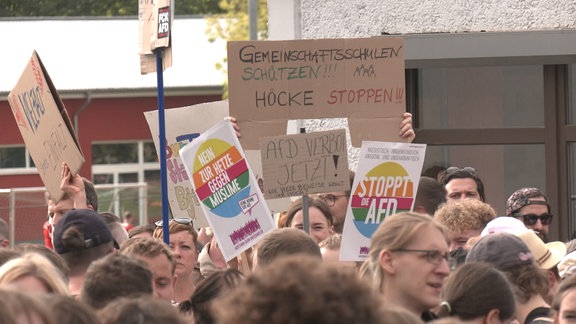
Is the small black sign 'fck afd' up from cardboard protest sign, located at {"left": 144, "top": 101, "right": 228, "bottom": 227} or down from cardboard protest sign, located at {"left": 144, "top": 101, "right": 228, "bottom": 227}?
up

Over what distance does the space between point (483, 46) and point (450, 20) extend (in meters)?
0.36

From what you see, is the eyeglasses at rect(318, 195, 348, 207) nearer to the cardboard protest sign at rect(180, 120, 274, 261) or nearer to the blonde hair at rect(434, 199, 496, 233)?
the cardboard protest sign at rect(180, 120, 274, 261)

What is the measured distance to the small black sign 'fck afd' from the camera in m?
8.30

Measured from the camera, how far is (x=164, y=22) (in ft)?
27.4

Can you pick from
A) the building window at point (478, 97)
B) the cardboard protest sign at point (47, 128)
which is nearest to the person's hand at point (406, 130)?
the cardboard protest sign at point (47, 128)

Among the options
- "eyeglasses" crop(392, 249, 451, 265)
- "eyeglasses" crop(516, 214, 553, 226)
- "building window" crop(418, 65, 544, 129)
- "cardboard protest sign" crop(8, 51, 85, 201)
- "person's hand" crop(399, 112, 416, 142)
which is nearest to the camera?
"eyeglasses" crop(392, 249, 451, 265)

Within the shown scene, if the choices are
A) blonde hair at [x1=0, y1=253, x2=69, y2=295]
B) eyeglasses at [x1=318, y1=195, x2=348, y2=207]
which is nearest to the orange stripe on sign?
eyeglasses at [x1=318, y1=195, x2=348, y2=207]

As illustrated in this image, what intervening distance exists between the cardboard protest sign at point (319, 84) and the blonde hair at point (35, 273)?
3.06 metres

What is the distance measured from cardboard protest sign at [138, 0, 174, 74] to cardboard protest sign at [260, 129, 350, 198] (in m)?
1.18

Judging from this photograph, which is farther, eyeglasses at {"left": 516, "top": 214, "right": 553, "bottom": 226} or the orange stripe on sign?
eyeglasses at {"left": 516, "top": 214, "right": 553, "bottom": 226}

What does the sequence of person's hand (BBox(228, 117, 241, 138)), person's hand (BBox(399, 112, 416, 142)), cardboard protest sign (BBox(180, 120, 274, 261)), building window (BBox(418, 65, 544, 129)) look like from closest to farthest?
cardboard protest sign (BBox(180, 120, 274, 261)) < person's hand (BBox(228, 117, 241, 138)) < person's hand (BBox(399, 112, 416, 142)) < building window (BBox(418, 65, 544, 129))

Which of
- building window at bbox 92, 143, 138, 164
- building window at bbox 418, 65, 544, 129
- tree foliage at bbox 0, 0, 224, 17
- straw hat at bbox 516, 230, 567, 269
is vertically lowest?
straw hat at bbox 516, 230, 567, 269

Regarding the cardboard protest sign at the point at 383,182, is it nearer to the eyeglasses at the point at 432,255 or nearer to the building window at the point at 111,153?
the eyeglasses at the point at 432,255

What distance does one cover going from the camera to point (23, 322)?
12.1ft
